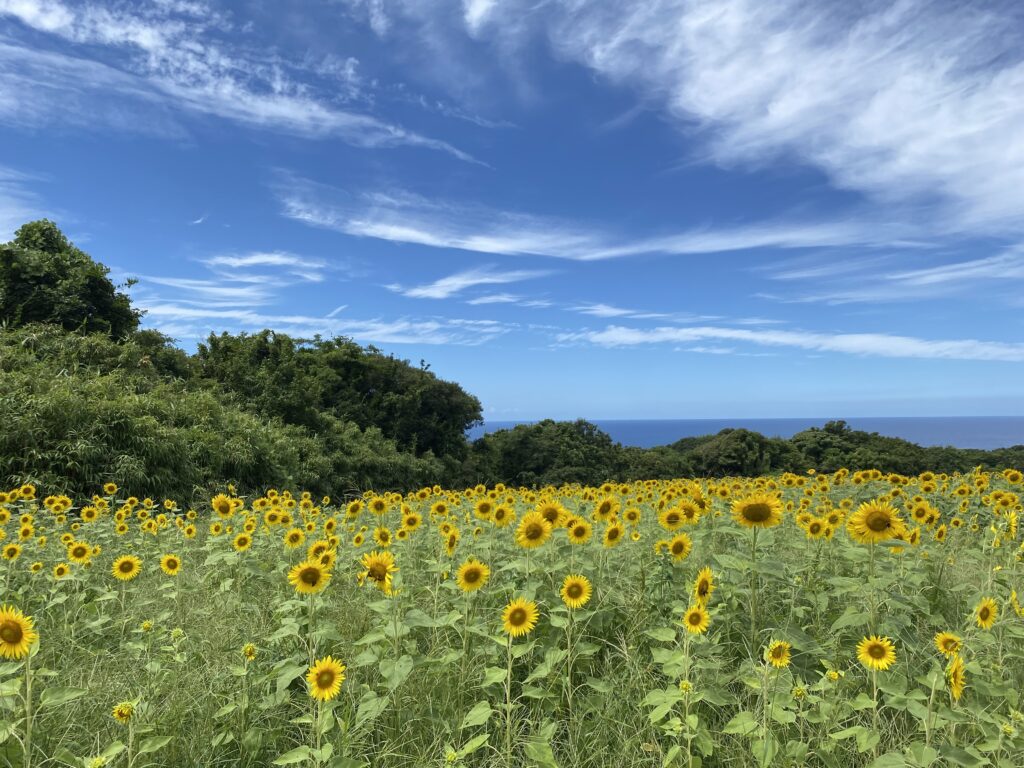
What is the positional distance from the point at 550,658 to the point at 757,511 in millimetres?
1180

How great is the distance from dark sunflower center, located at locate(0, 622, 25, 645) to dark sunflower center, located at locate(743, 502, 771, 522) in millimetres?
2904

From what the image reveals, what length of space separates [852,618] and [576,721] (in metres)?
1.27

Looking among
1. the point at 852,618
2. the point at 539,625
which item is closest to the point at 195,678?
the point at 539,625

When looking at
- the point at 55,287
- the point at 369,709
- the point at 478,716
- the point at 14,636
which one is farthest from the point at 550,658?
the point at 55,287

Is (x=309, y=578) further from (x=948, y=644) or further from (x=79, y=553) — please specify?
(x=948, y=644)

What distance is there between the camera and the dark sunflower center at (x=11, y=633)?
200 centimetres

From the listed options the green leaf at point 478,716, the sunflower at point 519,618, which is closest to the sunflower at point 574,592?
the sunflower at point 519,618

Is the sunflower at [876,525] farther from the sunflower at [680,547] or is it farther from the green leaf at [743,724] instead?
the green leaf at [743,724]

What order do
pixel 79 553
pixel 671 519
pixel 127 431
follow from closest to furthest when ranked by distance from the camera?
pixel 671 519 → pixel 79 553 → pixel 127 431

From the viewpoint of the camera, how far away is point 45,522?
233 inches

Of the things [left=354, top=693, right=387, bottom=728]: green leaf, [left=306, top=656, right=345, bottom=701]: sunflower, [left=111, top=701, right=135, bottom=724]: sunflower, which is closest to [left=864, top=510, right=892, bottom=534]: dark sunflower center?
[left=354, top=693, right=387, bottom=728]: green leaf

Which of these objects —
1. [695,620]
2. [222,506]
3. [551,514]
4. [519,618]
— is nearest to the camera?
[695,620]

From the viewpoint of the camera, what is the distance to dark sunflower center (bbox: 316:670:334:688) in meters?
2.03

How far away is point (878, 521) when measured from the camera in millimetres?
2664
